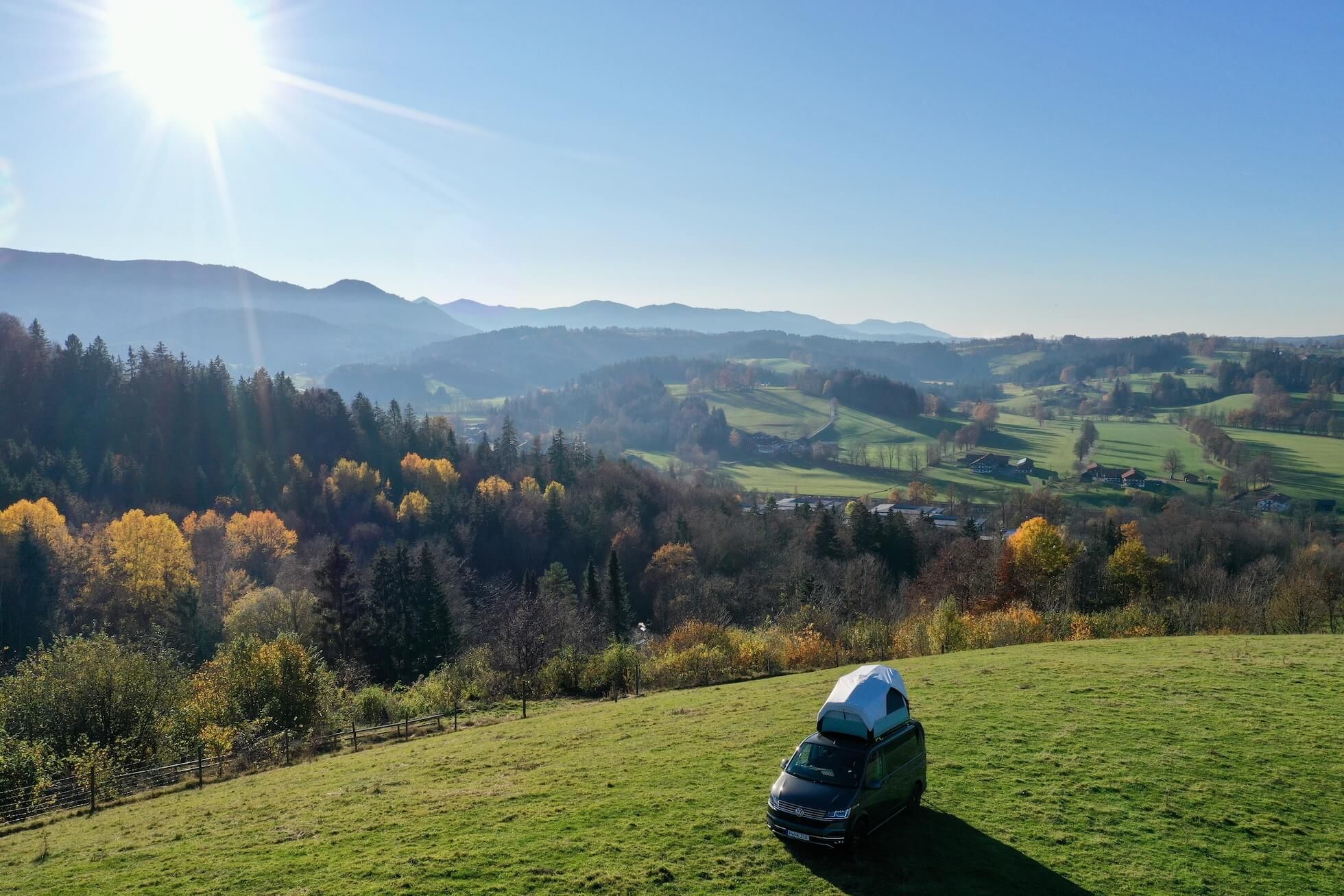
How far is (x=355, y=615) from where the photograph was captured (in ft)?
196

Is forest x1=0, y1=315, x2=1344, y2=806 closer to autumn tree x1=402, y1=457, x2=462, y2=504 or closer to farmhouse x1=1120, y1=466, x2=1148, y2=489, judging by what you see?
autumn tree x1=402, y1=457, x2=462, y2=504

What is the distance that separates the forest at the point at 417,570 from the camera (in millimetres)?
38219

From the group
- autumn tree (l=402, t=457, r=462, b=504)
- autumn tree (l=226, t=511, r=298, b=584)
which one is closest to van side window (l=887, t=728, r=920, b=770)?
autumn tree (l=226, t=511, r=298, b=584)

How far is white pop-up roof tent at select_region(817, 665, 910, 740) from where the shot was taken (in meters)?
15.2

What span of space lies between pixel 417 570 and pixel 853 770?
6265 cm

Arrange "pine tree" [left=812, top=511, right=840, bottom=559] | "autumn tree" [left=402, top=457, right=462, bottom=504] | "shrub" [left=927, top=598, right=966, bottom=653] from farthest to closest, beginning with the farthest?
"autumn tree" [left=402, top=457, right=462, bottom=504] → "pine tree" [left=812, top=511, right=840, bottom=559] → "shrub" [left=927, top=598, right=966, bottom=653]

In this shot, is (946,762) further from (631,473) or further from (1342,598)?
(631,473)

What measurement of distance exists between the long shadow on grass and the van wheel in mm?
92

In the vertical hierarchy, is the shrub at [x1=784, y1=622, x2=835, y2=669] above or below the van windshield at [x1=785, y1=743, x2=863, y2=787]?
below

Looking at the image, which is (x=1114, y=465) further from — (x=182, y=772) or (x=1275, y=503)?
(x=182, y=772)

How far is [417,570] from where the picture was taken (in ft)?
230

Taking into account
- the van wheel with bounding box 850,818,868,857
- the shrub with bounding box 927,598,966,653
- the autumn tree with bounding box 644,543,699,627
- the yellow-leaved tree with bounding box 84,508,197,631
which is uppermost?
the van wheel with bounding box 850,818,868,857

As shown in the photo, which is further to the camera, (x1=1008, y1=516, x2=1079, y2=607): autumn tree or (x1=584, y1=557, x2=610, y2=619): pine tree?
(x1=584, y1=557, x2=610, y2=619): pine tree

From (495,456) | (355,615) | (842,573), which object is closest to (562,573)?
(355,615)
